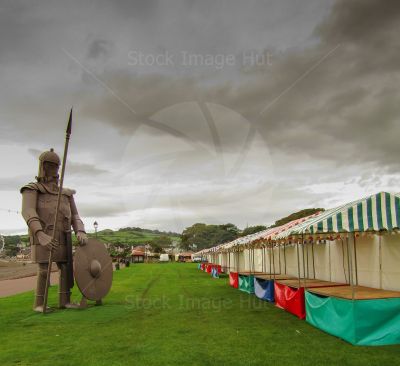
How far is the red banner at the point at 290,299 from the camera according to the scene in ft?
31.6

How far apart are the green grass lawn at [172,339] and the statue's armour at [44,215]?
1610 millimetres

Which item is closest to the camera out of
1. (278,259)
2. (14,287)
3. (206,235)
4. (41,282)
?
(41,282)

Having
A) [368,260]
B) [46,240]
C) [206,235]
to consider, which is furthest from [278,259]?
[206,235]

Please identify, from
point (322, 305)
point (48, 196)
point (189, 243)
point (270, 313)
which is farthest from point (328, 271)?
point (189, 243)

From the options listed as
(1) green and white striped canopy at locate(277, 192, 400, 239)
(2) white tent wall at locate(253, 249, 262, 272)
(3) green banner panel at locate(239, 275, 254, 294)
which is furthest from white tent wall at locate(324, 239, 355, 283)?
(2) white tent wall at locate(253, 249, 262, 272)

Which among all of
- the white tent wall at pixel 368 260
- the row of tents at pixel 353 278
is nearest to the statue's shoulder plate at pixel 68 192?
the row of tents at pixel 353 278

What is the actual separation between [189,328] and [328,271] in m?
6.53

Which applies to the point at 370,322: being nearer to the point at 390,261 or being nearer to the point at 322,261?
the point at 390,261

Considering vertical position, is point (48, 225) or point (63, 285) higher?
point (48, 225)

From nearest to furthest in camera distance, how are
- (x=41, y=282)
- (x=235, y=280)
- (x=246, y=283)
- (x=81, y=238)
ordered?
1. (x=41, y=282)
2. (x=81, y=238)
3. (x=246, y=283)
4. (x=235, y=280)

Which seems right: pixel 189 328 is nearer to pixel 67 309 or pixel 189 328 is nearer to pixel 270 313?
Answer: pixel 270 313

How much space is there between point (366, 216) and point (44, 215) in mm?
8080

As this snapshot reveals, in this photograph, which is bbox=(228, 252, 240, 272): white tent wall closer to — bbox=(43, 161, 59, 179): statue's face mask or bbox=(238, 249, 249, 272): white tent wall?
bbox=(238, 249, 249, 272): white tent wall

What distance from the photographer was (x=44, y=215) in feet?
34.9
